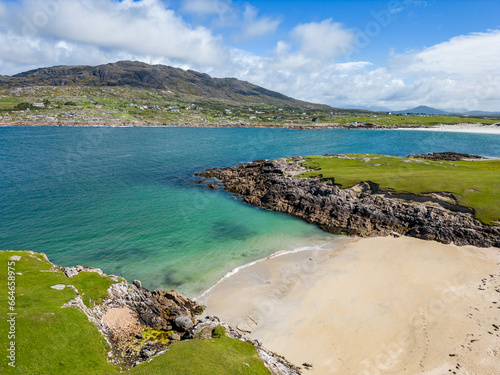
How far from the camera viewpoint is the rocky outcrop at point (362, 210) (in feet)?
126

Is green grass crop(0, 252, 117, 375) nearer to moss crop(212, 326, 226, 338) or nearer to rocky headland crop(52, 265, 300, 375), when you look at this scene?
rocky headland crop(52, 265, 300, 375)

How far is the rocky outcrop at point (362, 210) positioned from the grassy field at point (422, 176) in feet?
7.98

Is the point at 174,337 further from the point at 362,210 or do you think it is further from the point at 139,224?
the point at 362,210

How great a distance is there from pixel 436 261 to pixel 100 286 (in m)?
38.6

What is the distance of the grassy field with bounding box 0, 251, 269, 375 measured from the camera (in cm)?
1409

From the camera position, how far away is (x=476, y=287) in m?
27.9

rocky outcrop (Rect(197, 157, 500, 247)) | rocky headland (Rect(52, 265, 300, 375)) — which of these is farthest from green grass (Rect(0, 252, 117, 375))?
rocky outcrop (Rect(197, 157, 500, 247))

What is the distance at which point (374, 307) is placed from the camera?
1015 inches

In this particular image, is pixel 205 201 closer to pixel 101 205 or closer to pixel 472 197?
pixel 101 205

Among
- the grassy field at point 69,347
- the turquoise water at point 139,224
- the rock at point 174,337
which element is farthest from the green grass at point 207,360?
the turquoise water at point 139,224

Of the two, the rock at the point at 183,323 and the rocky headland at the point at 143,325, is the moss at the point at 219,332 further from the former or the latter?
the rock at the point at 183,323

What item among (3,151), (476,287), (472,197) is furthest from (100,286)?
(3,151)

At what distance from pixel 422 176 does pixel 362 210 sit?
1683 centimetres

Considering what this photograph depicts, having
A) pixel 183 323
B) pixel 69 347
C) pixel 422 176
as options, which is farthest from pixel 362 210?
pixel 69 347
